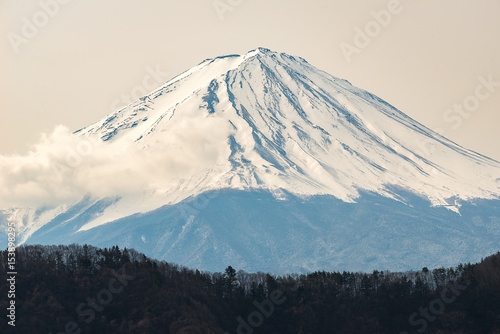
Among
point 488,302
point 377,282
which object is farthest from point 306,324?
point 488,302

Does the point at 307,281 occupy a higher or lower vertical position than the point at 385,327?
higher

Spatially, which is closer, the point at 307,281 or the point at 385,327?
the point at 385,327

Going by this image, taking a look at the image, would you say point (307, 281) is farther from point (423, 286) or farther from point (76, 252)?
point (76, 252)

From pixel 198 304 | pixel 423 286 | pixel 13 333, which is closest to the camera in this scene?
pixel 13 333

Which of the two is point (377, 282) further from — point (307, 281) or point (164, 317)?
point (164, 317)

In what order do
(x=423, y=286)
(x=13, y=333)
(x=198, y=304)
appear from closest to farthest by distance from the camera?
(x=13, y=333) → (x=198, y=304) → (x=423, y=286)

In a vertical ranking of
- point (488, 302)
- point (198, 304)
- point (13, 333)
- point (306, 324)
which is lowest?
point (488, 302)
